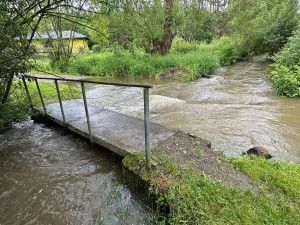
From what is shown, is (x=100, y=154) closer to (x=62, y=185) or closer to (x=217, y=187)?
(x=62, y=185)

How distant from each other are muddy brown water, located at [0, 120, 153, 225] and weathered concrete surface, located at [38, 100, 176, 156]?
1.10 ft

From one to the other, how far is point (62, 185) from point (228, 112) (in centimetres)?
421

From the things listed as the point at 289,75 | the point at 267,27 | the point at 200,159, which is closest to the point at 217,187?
the point at 200,159

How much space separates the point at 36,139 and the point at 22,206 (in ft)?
5.58

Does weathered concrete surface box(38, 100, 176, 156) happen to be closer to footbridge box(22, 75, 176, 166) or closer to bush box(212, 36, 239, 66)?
footbridge box(22, 75, 176, 166)

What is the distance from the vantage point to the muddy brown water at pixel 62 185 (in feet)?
6.14

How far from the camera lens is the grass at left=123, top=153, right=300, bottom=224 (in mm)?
1447

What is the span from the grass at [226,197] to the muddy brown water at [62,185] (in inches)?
15.5

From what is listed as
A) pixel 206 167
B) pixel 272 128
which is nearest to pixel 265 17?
pixel 272 128

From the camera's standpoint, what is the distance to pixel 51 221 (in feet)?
6.03

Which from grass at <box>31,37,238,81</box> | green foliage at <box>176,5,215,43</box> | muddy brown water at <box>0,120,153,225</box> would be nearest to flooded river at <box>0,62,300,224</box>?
muddy brown water at <box>0,120,153,225</box>

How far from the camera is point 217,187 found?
5.57ft

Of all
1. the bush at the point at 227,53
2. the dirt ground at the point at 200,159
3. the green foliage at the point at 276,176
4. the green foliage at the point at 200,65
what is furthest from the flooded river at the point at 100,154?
the bush at the point at 227,53

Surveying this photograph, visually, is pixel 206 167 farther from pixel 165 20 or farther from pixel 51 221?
pixel 165 20
